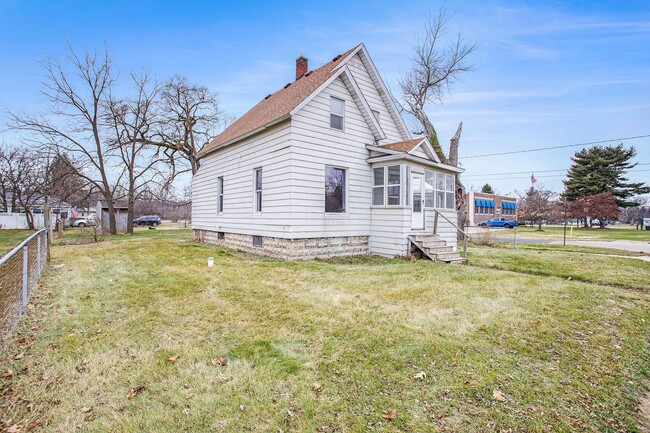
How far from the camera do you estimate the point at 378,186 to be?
11.4 metres

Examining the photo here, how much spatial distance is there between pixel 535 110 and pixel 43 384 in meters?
33.6

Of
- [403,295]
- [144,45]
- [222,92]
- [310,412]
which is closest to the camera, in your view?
[310,412]

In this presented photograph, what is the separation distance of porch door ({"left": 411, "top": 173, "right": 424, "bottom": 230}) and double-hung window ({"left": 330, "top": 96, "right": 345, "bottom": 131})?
10.6 feet

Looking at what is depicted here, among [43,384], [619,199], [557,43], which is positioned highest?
[557,43]

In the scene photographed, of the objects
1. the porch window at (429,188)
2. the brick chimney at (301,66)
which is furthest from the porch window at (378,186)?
the brick chimney at (301,66)

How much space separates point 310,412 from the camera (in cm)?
255

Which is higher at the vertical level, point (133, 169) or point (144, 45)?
point (144, 45)

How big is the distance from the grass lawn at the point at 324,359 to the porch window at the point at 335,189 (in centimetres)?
455

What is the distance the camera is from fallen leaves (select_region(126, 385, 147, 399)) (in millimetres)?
2791

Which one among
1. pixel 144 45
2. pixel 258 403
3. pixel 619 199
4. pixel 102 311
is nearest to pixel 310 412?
pixel 258 403

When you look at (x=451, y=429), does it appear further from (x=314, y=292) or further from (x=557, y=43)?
(x=557, y=43)

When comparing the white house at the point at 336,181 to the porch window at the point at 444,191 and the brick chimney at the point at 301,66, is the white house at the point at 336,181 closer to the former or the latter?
the porch window at the point at 444,191

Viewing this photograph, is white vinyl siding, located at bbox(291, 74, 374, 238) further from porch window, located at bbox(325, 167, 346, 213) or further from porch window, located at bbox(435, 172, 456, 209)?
porch window, located at bbox(435, 172, 456, 209)

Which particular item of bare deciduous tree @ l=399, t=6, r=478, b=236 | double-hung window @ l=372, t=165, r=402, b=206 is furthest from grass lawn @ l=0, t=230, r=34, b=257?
bare deciduous tree @ l=399, t=6, r=478, b=236
